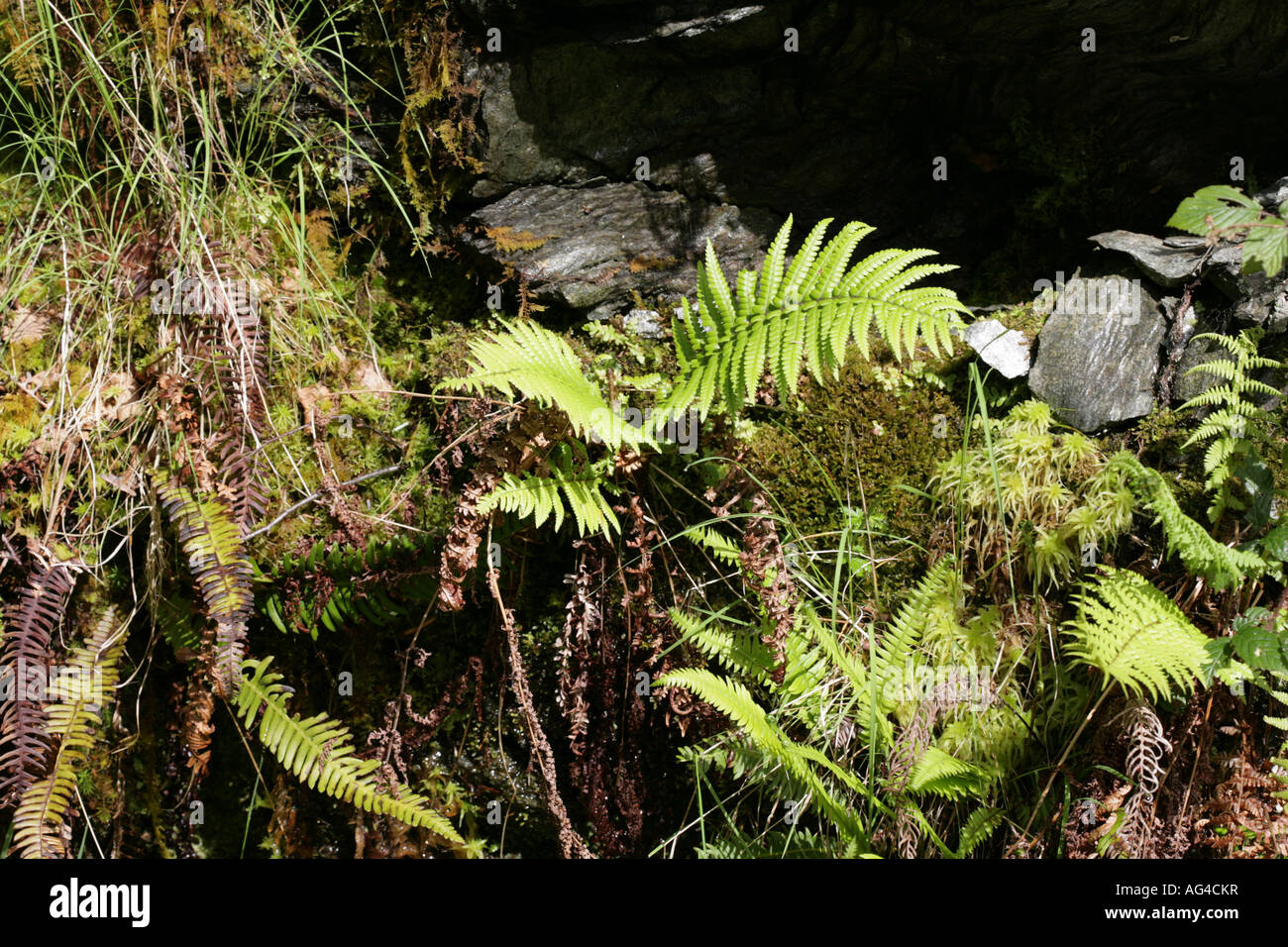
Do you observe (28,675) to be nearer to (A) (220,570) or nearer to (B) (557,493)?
(A) (220,570)

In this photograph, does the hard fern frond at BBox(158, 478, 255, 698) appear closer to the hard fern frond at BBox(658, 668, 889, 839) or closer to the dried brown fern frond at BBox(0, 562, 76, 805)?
the dried brown fern frond at BBox(0, 562, 76, 805)

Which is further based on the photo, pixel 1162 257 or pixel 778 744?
pixel 1162 257

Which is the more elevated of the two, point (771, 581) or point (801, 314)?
point (801, 314)

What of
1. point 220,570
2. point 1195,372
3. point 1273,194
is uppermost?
point 1273,194

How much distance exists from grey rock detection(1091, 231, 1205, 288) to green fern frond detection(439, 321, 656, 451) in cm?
205

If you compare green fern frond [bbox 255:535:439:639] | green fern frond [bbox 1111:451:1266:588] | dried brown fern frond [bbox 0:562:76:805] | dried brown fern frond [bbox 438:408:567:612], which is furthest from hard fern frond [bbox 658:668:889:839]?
dried brown fern frond [bbox 0:562:76:805]

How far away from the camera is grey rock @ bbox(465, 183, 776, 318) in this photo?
3.91 metres

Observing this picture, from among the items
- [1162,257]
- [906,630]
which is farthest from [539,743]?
[1162,257]

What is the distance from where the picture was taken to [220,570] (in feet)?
10.4

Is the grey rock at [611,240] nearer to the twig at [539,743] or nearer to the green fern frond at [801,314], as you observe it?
the green fern frond at [801,314]

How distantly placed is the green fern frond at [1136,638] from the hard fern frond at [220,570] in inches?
107

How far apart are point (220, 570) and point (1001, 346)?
2957 millimetres

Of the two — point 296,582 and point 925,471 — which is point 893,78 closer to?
point 925,471
